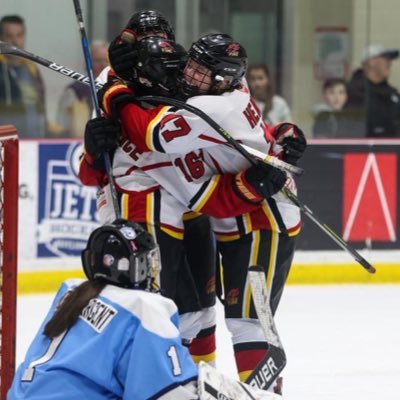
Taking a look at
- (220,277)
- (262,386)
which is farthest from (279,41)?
(262,386)

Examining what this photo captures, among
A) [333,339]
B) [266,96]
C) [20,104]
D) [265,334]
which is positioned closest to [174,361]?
[265,334]

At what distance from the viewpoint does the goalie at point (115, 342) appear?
8.17 feet

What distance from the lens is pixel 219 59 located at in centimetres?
344

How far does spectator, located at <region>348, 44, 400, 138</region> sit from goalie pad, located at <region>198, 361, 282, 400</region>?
3.92 m

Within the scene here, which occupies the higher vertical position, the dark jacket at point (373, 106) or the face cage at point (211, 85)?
the face cage at point (211, 85)

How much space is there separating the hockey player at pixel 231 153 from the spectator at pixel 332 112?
2.63 m

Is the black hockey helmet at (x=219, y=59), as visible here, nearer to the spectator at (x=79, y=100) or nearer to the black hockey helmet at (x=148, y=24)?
the black hockey helmet at (x=148, y=24)

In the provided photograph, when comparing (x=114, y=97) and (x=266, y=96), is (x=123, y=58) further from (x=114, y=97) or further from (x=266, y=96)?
(x=266, y=96)

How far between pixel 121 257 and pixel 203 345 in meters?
1.38

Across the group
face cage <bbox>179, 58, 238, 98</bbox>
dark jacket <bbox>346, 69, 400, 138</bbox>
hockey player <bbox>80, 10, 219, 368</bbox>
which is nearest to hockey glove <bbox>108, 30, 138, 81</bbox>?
hockey player <bbox>80, 10, 219, 368</bbox>

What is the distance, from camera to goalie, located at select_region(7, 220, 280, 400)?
8.17ft

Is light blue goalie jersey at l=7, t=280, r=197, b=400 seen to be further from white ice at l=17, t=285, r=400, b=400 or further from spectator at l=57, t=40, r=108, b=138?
spectator at l=57, t=40, r=108, b=138

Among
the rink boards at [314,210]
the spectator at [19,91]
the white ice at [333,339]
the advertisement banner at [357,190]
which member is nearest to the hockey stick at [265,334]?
the white ice at [333,339]

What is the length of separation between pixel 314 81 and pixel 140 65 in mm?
3027
